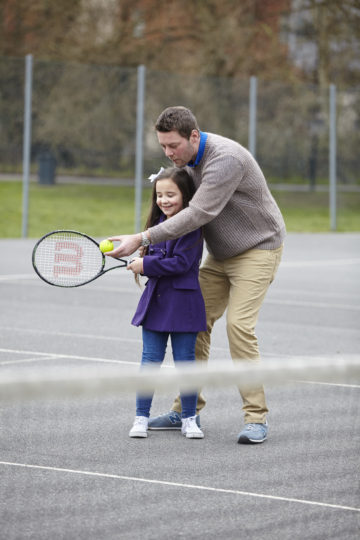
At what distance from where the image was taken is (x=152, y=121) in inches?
902

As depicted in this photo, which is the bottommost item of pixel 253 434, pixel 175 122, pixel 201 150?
pixel 253 434

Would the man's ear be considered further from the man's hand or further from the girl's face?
the man's hand

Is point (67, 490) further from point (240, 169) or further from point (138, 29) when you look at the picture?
point (138, 29)

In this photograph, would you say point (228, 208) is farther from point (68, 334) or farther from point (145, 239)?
point (68, 334)

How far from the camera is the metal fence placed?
865 inches

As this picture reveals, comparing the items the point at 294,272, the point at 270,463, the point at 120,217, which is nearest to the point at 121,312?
the point at 294,272

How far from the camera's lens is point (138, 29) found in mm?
30734

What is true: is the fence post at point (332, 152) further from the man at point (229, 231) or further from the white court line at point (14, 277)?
the man at point (229, 231)

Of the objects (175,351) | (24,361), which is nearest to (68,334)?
(24,361)

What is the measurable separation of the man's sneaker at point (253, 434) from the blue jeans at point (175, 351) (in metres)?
0.31

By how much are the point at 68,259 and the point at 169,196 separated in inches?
24.2

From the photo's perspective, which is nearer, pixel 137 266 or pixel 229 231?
pixel 137 266

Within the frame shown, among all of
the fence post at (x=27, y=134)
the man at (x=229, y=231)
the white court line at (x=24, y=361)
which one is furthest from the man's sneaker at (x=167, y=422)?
the fence post at (x=27, y=134)

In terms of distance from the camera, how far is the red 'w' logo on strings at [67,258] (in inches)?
231
